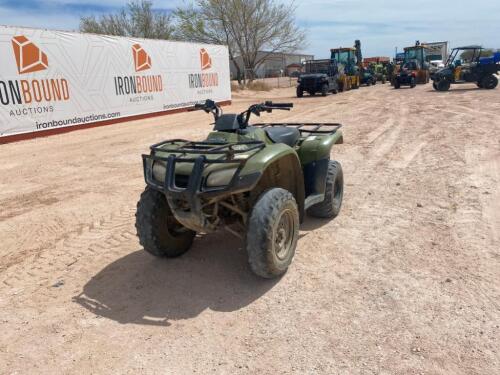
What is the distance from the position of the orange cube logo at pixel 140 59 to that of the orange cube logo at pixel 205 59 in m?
4.11

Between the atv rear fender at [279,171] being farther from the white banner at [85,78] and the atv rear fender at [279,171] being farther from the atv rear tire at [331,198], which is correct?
the white banner at [85,78]

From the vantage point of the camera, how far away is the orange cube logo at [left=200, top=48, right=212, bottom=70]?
20.5 metres

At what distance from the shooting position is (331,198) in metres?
4.77

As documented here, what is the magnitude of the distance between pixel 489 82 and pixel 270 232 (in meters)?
23.5

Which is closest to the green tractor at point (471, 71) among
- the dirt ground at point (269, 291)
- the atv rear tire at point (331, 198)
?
the dirt ground at point (269, 291)

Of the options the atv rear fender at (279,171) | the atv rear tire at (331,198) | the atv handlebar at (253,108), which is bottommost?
the atv rear tire at (331,198)

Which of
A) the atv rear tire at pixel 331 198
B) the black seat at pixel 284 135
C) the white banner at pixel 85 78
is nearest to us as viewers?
the black seat at pixel 284 135

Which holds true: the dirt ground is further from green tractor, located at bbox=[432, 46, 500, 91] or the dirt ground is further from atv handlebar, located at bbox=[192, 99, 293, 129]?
green tractor, located at bbox=[432, 46, 500, 91]

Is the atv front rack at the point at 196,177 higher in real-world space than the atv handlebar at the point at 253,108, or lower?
lower

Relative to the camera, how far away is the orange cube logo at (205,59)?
808 inches

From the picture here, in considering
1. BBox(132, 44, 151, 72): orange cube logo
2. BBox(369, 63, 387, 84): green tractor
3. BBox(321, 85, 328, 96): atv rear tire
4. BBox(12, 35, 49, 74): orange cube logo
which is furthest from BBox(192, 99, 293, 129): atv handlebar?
BBox(369, 63, 387, 84): green tractor

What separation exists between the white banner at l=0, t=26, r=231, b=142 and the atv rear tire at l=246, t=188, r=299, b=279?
10.8 metres

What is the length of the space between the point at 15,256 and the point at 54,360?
2016 mm

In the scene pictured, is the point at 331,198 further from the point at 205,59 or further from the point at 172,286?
the point at 205,59
